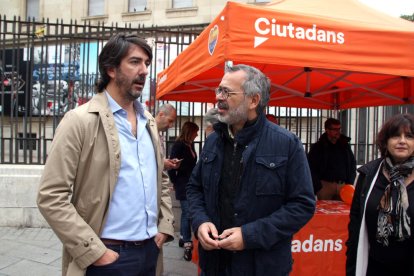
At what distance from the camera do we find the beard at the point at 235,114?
208cm

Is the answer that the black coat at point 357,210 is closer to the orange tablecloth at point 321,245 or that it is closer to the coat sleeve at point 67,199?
the orange tablecloth at point 321,245

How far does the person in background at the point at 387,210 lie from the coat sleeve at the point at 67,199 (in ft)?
5.54

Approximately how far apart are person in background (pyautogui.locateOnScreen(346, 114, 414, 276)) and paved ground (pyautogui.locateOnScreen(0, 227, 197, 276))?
242cm

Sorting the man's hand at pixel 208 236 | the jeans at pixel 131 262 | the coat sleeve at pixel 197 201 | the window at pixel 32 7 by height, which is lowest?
the jeans at pixel 131 262

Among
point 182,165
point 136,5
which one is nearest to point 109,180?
point 182,165

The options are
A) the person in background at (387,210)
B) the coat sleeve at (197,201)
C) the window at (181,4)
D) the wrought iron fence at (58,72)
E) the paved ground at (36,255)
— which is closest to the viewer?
the coat sleeve at (197,201)

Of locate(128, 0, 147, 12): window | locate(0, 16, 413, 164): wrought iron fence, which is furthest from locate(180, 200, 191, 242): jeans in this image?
locate(128, 0, 147, 12): window

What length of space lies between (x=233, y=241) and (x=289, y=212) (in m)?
0.34

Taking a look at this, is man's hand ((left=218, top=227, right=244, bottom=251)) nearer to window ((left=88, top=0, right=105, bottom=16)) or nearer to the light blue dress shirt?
the light blue dress shirt

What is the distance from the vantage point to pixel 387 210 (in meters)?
2.33

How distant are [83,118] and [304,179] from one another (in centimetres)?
122

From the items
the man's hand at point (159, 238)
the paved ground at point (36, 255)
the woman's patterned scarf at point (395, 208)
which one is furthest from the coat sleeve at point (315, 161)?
the man's hand at point (159, 238)

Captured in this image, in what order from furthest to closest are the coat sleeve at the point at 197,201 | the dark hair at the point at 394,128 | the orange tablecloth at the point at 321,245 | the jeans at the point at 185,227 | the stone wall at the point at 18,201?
the stone wall at the point at 18,201 → the jeans at the point at 185,227 → the orange tablecloth at the point at 321,245 → the dark hair at the point at 394,128 → the coat sleeve at the point at 197,201

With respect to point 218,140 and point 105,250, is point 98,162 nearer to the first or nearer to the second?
point 105,250
